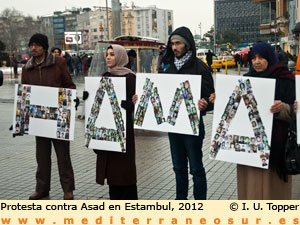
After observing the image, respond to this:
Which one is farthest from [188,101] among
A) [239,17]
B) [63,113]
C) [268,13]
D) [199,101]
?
[239,17]

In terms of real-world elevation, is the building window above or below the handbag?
above

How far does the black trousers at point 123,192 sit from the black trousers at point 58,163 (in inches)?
30.6

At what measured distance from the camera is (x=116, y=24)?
697 inches

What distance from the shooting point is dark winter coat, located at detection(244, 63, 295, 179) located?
396cm

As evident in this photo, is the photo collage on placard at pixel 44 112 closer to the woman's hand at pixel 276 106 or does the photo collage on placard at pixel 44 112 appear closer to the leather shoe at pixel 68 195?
the leather shoe at pixel 68 195

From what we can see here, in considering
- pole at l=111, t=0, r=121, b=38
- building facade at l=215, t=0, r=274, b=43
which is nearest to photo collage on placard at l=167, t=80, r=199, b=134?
pole at l=111, t=0, r=121, b=38

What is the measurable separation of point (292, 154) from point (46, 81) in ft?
9.57

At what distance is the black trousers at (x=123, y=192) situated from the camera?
514 cm

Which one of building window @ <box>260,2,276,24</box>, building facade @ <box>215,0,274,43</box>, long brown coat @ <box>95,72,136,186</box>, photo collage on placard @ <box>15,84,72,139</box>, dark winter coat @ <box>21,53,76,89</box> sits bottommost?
long brown coat @ <box>95,72,136,186</box>

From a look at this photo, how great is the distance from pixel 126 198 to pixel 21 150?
4330 millimetres

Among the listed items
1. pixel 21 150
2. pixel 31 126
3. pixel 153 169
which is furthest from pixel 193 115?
pixel 21 150

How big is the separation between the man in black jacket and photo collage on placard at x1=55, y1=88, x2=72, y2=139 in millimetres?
1183

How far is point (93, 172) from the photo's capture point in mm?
7082

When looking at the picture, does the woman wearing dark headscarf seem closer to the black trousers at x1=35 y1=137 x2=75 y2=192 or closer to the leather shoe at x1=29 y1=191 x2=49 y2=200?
the black trousers at x1=35 y1=137 x2=75 y2=192
